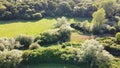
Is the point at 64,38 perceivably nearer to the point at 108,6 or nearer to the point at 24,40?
the point at 24,40

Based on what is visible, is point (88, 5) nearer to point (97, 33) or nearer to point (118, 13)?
point (118, 13)

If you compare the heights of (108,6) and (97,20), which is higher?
(108,6)

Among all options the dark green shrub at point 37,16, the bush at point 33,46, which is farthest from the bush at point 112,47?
the dark green shrub at point 37,16

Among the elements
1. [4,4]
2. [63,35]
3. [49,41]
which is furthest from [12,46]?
[4,4]

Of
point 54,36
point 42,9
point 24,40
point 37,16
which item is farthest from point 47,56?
point 42,9

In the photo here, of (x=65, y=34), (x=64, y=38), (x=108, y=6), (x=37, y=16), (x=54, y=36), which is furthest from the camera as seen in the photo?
(x=37, y=16)

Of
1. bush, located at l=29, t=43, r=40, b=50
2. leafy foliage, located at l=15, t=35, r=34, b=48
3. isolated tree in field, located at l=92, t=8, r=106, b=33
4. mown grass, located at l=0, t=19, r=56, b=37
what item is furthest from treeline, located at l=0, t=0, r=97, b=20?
bush, located at l=29, t=43, r=40, b=50

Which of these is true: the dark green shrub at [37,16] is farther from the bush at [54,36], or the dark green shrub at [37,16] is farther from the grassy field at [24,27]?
the bush at [54,36]
